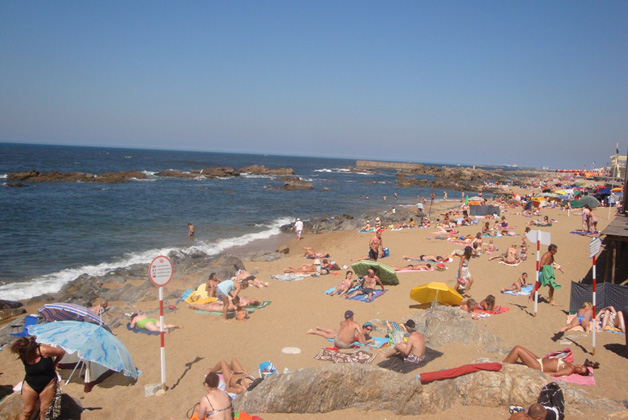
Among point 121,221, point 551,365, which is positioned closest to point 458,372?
point 551,365

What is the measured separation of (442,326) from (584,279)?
7.15m

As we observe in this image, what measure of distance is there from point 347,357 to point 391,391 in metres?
1.97

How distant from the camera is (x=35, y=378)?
15.3 feet

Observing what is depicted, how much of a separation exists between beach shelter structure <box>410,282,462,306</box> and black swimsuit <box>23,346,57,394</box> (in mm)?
7457

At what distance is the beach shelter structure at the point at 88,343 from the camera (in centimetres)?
566

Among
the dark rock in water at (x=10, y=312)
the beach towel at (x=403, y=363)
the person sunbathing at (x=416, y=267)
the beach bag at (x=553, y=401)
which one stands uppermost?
the beach bag at (x=553, y=401)

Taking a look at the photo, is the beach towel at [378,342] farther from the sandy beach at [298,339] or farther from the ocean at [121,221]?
the ocean at [121,221]

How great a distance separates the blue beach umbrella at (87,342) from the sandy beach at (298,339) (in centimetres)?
59

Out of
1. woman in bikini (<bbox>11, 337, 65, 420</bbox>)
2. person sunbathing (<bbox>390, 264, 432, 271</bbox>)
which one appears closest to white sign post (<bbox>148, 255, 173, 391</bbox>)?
woman in bikini (<bbox>11, 337, 65, 420</bbox>)

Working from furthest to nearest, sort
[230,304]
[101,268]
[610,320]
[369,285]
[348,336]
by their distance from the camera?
[101,268], [369,285], [230,304], [610,320], [348,336]

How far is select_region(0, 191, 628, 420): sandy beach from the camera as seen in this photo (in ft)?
19.4

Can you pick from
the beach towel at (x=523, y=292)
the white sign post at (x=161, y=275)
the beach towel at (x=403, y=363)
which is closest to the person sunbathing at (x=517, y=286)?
the beach towel at (x=523, y=292)

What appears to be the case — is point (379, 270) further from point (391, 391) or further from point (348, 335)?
point (391, 391)

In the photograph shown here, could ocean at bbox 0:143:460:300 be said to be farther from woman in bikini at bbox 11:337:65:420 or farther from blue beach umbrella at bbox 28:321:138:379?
woman in bikini at bbox 11:337:65:420
